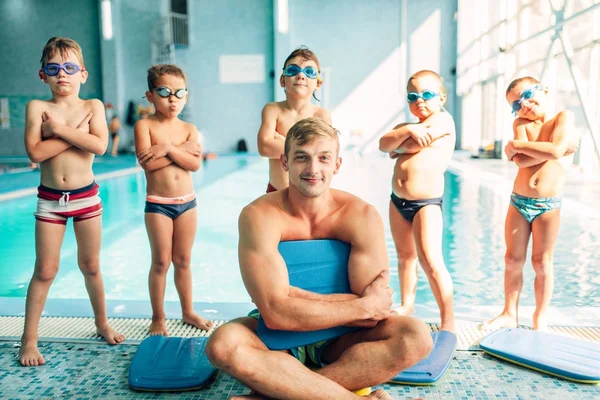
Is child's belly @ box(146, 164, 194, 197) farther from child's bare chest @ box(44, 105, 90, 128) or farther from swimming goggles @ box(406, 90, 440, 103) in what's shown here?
swimming goggles @ box(406, 90, 440, 103)

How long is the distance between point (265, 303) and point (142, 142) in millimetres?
1512

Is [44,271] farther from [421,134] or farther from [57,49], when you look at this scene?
[421,134]

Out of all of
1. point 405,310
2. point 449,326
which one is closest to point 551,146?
point 449,326

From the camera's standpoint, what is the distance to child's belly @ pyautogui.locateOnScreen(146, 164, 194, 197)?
129 inches

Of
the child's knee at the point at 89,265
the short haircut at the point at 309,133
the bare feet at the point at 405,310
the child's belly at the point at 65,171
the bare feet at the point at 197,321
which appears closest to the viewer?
the short haircut at the point at 309,133

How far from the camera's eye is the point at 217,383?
2701mm

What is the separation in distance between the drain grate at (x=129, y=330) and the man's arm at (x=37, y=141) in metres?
1.10

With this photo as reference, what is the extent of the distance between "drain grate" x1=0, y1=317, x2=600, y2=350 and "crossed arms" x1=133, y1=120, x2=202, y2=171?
1.03 meters

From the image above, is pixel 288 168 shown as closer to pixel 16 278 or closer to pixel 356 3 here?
pixel 16 278

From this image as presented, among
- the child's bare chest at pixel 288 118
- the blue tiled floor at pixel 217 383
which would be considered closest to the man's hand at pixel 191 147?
the child's bare chest at pixel 288 118

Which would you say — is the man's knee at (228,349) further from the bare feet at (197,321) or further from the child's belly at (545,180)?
the child's belly at (545,180)

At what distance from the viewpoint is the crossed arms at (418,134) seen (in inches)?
125

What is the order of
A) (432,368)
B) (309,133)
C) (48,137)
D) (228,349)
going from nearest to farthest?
(228,349), (309,133), (432,368), (48,137)

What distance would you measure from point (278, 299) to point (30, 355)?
5.21 ft
